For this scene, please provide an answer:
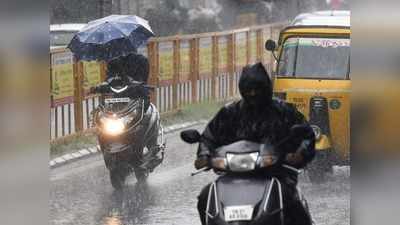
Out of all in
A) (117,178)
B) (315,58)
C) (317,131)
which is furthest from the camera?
(117,178)

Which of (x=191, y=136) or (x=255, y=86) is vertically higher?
(x=255, y=86)

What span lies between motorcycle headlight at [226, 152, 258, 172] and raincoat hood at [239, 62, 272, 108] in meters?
0.36

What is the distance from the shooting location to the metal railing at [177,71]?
270 inches

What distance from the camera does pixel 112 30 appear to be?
6.90 metres

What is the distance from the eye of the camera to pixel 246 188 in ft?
14.4

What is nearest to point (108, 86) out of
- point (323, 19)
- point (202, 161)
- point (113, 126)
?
point (113, 126)

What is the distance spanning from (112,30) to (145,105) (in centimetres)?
59

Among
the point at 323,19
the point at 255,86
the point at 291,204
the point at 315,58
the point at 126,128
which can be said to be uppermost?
the point at 323,19

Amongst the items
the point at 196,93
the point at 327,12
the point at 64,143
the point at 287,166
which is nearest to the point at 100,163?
the point at 64,143

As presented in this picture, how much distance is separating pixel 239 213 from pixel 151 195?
8.65ft

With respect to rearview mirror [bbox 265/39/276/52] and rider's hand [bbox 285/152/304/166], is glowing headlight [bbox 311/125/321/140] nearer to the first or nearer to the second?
rearview mirror [bbox 265/39/276/52]

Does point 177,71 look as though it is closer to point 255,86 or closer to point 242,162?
point 255,86

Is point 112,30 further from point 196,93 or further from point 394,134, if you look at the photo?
point 394,134

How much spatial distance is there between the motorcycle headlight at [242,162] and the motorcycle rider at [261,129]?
0.18 meters
